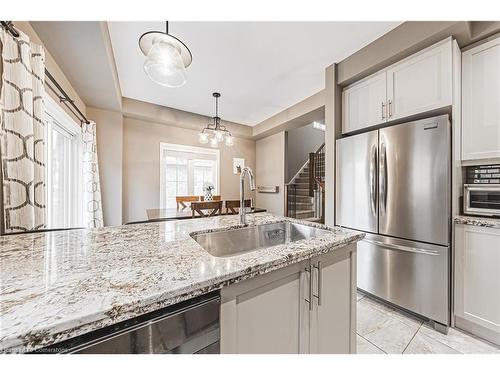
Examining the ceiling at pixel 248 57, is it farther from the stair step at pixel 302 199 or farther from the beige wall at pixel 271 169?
the stair step at pixel 302 199

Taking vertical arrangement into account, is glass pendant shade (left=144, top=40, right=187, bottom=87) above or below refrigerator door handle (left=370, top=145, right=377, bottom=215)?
above

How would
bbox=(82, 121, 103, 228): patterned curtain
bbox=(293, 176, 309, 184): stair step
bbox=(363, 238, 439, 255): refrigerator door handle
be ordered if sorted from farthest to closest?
1. bbox=(293, 176, 309, 184): stair step
2. bbox=(82, 121, 103, 228): patterned curtain
3. bbox=(363, 238, 439, 255): refrigerator door handle

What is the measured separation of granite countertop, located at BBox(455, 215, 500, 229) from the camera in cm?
147

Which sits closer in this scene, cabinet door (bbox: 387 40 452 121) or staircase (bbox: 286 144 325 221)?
cabinet door (bbox: 387 40 452 121)

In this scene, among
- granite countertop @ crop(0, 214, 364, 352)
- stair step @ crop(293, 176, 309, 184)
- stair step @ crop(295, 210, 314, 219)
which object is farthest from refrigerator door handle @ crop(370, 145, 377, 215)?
stair step @ crop(293, 176, 309, 184)

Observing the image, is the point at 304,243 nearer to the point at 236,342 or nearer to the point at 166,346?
the point at 236,342

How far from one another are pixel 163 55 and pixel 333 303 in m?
1.66

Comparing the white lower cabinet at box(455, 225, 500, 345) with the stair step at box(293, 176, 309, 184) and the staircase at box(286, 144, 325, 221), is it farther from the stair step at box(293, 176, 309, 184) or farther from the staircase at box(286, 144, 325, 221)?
the stair step at box(293, 176, 309, 184)

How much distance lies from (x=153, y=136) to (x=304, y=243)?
382 centimetres

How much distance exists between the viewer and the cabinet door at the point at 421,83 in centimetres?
166

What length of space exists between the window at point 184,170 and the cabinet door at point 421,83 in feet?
11.2

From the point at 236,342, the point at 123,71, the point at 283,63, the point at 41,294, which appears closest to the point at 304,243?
the point at 236,342

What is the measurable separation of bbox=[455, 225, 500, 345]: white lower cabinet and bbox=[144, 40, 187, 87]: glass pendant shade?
239 cm

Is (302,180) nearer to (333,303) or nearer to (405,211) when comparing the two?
(405,211)
